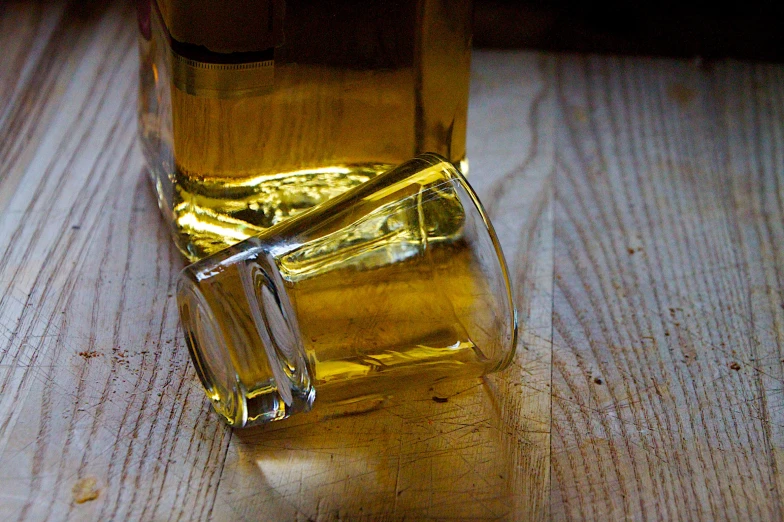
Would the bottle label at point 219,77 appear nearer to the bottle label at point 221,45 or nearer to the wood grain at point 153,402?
the bottle label at point 221,45

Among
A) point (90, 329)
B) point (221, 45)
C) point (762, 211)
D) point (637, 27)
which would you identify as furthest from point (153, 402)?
point (637, 27)

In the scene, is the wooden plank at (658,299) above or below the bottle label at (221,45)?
below

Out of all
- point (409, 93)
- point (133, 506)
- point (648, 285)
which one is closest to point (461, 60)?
point (409, 93)

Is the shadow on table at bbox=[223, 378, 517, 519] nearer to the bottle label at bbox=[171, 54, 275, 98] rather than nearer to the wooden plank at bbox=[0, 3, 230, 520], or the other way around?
the wooden plank at bbox=[0, 3, 230, 520]

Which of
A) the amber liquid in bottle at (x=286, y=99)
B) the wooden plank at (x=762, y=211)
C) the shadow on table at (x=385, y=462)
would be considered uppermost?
the amber liquid in bottle at (x=286, y=99)

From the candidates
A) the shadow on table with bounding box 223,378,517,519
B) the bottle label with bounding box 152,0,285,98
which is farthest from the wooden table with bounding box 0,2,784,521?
the bottle label with bounding box 152,0,285,98

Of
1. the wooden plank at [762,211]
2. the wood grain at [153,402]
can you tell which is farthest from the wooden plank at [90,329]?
the wooden plank at [762,211]

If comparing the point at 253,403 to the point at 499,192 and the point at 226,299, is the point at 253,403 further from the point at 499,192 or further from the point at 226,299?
the point at 499,192
